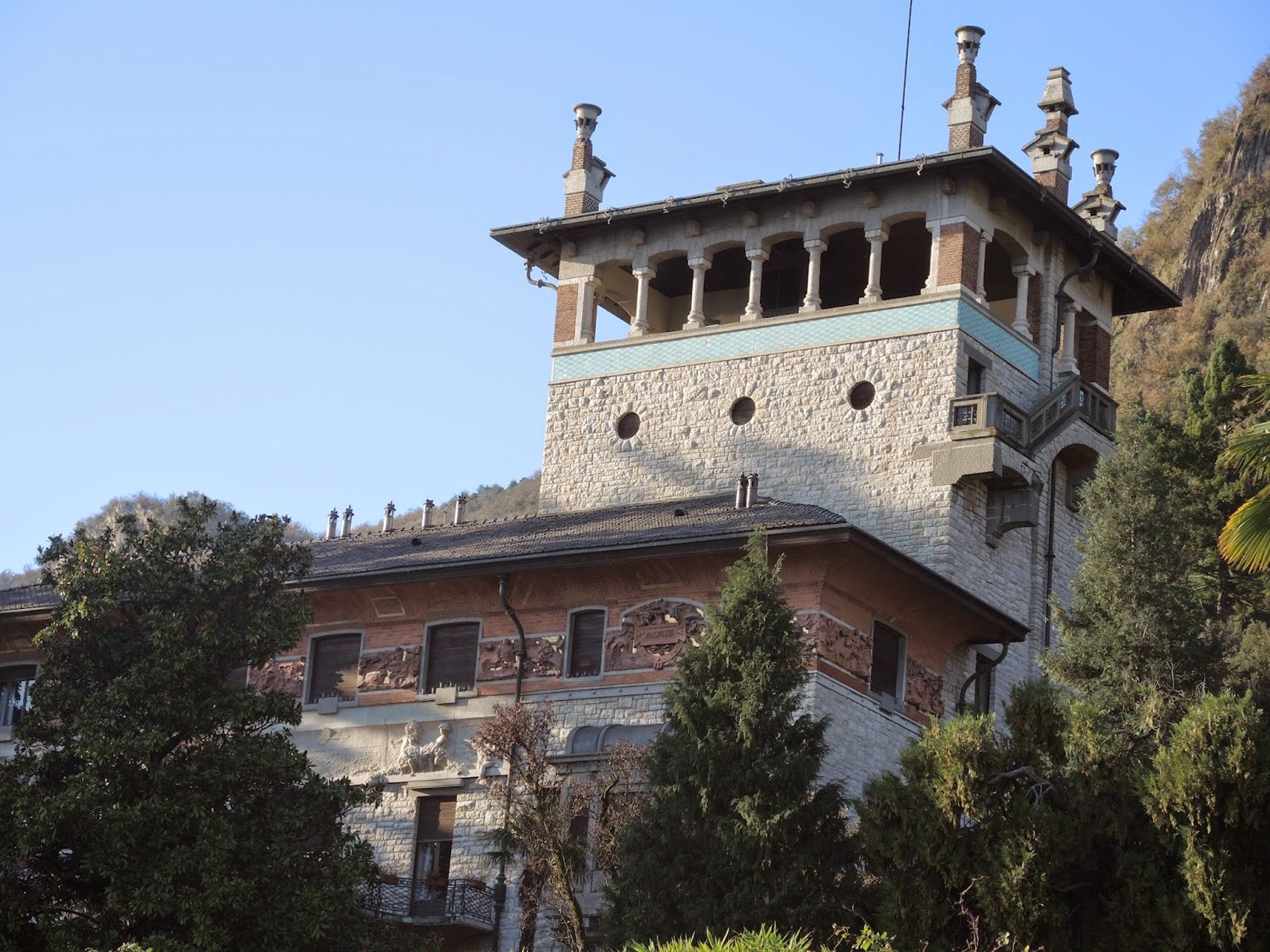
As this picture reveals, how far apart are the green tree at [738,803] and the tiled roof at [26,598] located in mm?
15162

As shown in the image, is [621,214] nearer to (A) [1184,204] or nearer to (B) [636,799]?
(B) [636,799]

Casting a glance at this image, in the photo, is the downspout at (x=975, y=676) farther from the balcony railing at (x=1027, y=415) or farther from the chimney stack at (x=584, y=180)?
the chimney stack at (x=584, y=180)

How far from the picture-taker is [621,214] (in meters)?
45.3

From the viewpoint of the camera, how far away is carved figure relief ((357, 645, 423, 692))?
3694 centimetres

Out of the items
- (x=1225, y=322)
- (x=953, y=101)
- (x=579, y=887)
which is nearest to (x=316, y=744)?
(x=579, y=887)

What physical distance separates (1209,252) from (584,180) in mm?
36828

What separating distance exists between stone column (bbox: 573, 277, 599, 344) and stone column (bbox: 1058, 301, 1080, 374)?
954 cm

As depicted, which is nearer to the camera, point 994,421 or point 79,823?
point 79,823

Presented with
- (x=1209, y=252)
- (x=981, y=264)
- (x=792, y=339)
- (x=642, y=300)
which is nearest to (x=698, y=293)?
(x=642, y=300)

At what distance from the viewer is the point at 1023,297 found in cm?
4425

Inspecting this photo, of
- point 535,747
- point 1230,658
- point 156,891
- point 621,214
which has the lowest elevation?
point 156,891

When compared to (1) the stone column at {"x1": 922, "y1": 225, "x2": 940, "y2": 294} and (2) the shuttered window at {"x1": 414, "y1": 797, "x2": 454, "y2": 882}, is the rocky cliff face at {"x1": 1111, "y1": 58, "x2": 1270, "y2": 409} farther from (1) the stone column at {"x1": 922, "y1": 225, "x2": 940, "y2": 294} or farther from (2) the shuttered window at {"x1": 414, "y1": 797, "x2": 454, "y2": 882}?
(2) the shuttered window at {"x1": 414, "y1": 797, "x2": 454, "y2": 882}

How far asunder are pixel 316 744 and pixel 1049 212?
58.9 ft

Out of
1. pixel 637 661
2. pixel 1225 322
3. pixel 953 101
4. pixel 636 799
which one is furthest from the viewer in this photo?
pixel 1225 322
